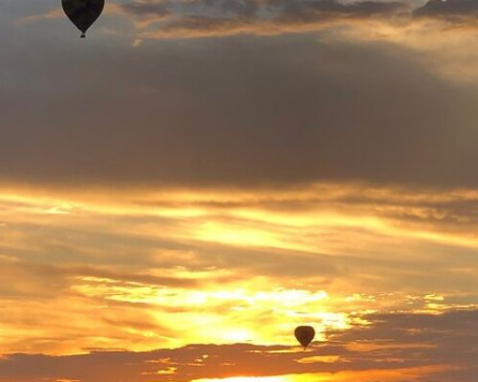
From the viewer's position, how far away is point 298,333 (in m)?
197

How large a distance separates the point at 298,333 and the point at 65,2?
253 feet

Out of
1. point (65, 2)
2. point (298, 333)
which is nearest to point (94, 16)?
point (65, 2)

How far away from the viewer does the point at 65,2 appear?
139 metres

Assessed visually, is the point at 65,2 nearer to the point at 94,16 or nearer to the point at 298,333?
the point at 94,16

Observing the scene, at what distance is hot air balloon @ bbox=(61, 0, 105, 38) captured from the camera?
137375 mm

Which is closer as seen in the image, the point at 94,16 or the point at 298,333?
the point at 94,16

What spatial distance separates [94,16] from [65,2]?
404 centimetres

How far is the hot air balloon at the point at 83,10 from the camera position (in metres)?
137

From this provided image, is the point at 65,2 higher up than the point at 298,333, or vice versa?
the point at 65,2

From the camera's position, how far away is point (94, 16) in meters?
138

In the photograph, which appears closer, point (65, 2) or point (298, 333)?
point (65, 2)

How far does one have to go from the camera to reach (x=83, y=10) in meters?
138

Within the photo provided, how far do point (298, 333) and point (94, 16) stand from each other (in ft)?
250

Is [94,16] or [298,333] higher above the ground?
[94,16]
